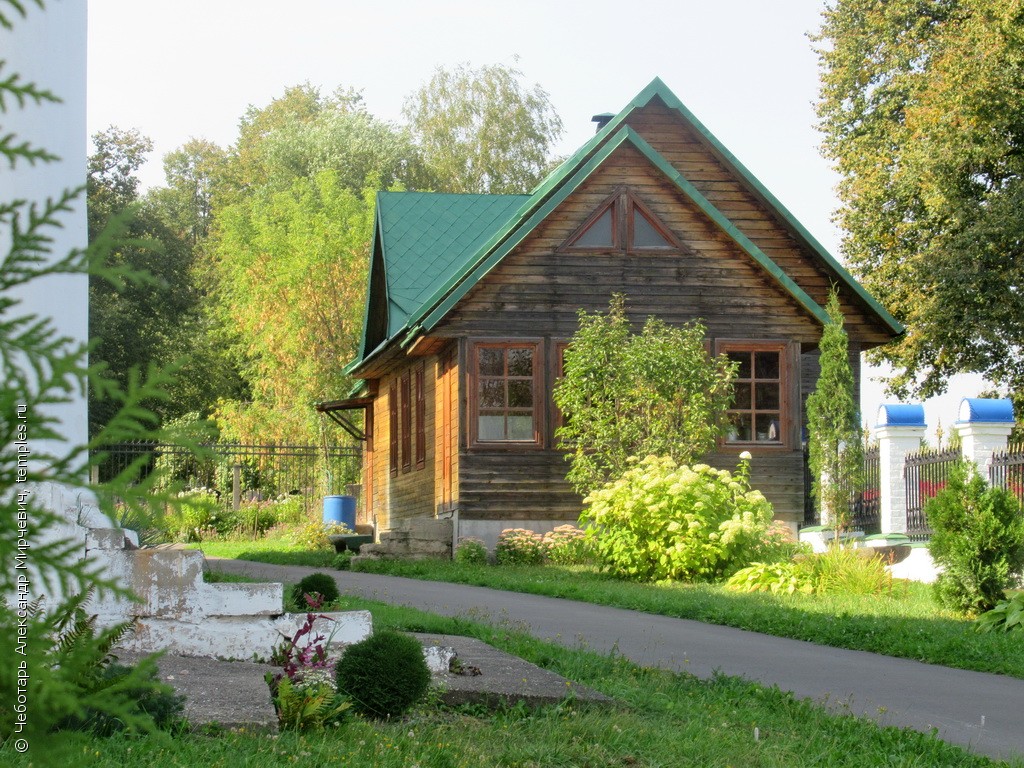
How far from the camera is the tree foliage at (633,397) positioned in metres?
19.8

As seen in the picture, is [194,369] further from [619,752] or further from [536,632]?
[619,752]

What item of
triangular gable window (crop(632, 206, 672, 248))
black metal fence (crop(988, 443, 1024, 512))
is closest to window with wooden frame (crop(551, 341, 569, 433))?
triangular gable window (crop(632, 206, 672, 248))

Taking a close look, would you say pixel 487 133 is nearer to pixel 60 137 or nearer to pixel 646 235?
pixel 646 235

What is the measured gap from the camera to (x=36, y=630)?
6.14 ft

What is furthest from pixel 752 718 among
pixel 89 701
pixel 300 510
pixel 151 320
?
pixel 151 320

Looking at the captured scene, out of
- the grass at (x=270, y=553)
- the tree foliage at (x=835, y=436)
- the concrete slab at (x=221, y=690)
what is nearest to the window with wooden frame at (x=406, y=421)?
the grass at (x=270, y=553)

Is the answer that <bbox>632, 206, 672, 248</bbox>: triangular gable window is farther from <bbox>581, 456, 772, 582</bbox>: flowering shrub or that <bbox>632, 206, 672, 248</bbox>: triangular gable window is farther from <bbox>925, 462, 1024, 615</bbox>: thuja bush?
<bbox>925, 462, 1024, 615</bbox>: thuja bush

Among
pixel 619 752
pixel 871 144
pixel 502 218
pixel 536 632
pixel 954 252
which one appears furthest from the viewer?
pixel 871 144

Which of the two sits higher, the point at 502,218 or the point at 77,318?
the point at 502,218

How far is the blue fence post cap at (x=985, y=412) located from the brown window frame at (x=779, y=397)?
5383mm

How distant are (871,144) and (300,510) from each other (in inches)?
672

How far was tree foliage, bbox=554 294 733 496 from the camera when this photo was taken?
19.8 metres

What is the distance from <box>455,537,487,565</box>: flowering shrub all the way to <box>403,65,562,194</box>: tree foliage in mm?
28055

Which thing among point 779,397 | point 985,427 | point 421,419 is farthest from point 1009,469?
point 421,419
